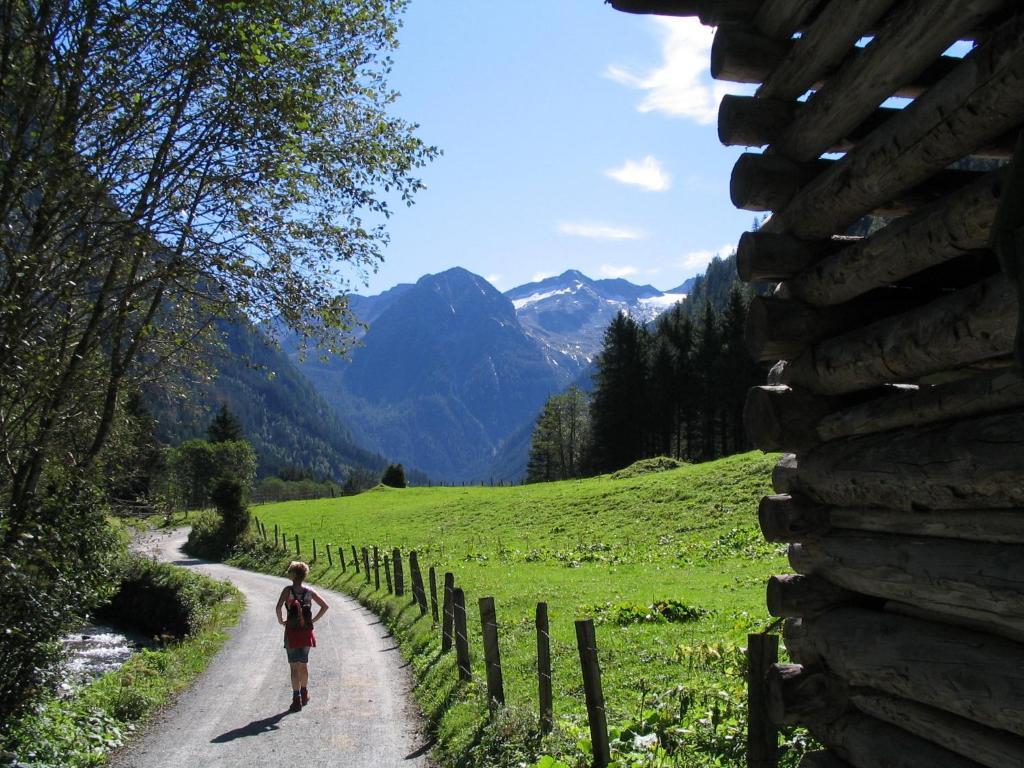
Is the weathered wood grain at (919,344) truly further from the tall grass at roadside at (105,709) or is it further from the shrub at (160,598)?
the shrub at (160,598)

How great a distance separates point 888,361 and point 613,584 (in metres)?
17.4

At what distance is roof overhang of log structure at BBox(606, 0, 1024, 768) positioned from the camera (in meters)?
3.80

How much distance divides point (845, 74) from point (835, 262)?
1.15 meters

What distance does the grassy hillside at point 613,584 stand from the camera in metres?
9.44

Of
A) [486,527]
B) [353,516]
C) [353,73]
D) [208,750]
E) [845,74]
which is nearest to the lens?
[845,74]

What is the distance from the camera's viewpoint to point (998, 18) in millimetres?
4160

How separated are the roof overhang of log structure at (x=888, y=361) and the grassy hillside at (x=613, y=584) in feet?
10.4

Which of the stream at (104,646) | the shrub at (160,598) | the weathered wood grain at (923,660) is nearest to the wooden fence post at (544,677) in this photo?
the weathered wood grain at (923,660)

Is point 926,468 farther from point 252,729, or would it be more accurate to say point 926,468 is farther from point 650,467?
point 650,467

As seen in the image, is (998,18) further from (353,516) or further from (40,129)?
(353,516)

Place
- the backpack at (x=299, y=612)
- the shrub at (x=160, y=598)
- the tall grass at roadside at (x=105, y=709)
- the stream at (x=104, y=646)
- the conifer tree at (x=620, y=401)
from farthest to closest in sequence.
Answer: the conifer tree at (x=620, y=401) < the shrub at (x=160, y=598) < the stream at (x=104, y=646) < the backpack at (x=299, y=612) < the tall grass at roadside at (x=105, y=709)

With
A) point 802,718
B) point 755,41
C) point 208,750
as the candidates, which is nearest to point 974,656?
point 802,718

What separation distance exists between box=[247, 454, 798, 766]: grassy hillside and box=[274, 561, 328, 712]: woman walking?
6.53 feet

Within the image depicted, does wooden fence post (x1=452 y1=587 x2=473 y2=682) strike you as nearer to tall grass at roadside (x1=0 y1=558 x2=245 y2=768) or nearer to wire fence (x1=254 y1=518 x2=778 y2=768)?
wire fence (x1=254 y1=518 x2=778 y2=768)
